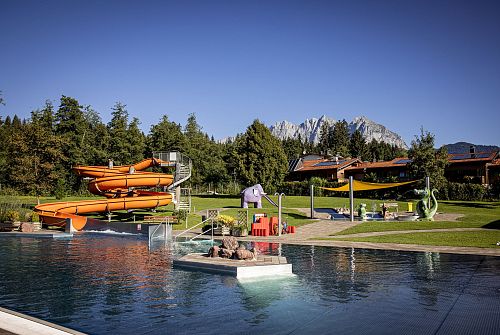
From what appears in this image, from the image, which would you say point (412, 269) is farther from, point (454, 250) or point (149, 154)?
point (149, 154)

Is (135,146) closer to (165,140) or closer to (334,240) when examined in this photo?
(165,140)

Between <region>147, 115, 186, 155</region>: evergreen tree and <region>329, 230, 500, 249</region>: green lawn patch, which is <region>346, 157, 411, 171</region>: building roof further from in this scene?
<region>329, 230, 500, 249</region>: green lawn patch

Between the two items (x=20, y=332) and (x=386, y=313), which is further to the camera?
(x=386, y=313)

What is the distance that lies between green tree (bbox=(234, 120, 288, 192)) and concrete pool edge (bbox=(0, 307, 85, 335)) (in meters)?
48.4

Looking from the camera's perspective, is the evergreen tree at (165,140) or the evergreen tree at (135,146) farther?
the evergreen tree at (165,140)

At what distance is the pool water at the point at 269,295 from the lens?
8484mm

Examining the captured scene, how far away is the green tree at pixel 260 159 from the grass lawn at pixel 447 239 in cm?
3425

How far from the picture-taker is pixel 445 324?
834 centimetres

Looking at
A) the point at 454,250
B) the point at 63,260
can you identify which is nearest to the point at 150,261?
the point at 63,260

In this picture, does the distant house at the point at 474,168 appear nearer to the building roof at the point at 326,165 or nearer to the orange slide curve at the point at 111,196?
the building roof at the point at 326,165

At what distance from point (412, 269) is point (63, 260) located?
12674 mm

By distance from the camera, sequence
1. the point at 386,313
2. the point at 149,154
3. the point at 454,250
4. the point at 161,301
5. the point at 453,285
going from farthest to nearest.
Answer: the point at 149,154 < the point at 454,250 < the point at 453,285 < the point at 161,301 < the point at 386,313

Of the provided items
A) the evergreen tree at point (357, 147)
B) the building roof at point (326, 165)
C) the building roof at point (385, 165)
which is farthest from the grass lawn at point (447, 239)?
the evergreen tree at point (357, 147)

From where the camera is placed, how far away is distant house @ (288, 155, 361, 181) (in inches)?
2713
